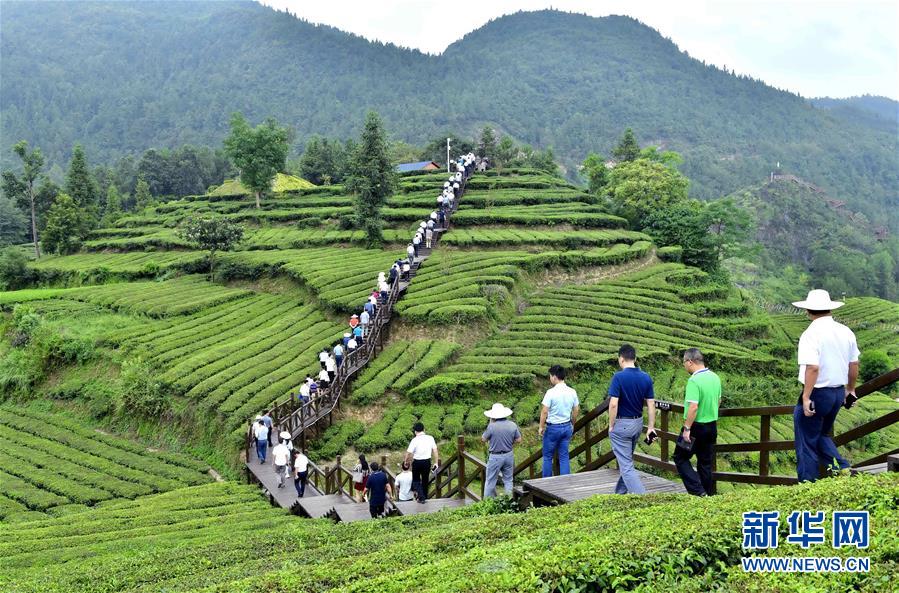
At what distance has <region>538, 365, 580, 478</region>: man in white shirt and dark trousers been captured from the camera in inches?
398

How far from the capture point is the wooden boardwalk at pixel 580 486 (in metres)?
9.02

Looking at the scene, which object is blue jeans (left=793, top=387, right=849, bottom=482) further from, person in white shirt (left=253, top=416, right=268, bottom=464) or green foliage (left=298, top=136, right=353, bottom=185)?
green foliage (left=298, top=136, right=353, bottom=185)

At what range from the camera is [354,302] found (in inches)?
1227

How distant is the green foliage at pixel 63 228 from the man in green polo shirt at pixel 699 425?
2261 inches

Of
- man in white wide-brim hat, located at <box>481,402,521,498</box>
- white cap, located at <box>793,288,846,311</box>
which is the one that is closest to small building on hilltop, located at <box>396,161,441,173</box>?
man in white wide-brim hat, located at <box>481,402,521,498</box>

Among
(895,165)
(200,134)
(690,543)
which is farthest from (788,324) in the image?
(200,134)

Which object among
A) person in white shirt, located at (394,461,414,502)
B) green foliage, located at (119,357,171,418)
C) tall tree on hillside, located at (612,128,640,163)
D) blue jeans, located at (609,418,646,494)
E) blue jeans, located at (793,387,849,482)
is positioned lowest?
green foliage, located at (119,357,171,418)

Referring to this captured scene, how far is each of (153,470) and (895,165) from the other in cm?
18183

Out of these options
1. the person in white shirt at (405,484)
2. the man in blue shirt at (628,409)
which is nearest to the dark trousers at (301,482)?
the person in white shirt at (405,484)

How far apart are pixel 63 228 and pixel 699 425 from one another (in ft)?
190

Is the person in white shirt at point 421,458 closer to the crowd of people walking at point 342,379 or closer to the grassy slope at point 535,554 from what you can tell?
the crowd of people walking at point 342,379

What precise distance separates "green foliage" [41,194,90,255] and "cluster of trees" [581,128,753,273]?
4472 cm

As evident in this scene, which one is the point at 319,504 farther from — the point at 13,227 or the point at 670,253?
the point at 13,227

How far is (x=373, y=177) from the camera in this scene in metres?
40.9
